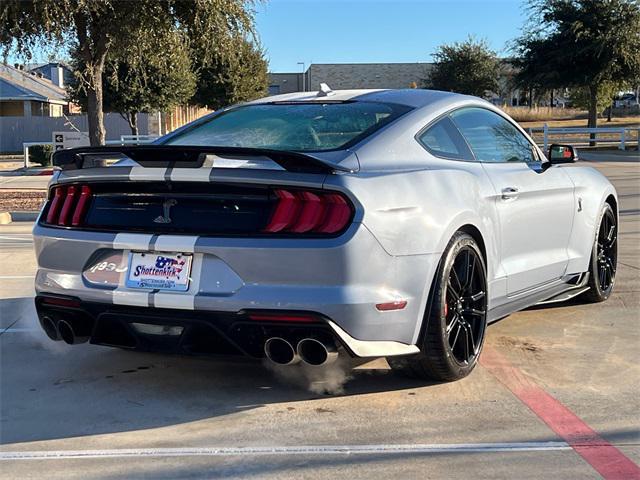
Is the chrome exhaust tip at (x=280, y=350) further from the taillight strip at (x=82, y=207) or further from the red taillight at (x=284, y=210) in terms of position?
the taillight strip at (x=82, y=207)

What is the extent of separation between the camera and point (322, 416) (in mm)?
3889

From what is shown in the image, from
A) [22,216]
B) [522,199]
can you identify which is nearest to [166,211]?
[522,199]

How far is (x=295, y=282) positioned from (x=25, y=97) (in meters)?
44.6

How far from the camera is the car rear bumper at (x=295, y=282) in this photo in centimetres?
358

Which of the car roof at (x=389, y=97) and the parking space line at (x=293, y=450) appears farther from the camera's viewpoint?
the car roof at (x=389, y=97)

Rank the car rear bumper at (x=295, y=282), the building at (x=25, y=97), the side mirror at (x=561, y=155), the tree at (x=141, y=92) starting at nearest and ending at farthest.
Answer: the car rear bumper at (x=295, y=282) → the side mirror at (x=561, y=155) → the tree at (x=141, y=92) → the building at (x=25, y=97)

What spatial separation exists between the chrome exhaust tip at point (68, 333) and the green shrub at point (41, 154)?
88.6 ft

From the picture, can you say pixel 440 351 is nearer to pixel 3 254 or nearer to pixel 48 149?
pixel 3 254

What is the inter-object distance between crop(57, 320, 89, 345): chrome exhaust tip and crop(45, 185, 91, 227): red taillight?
54cm

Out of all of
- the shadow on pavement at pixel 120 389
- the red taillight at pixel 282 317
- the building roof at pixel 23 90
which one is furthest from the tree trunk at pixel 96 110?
the building roof at pixel 23 90

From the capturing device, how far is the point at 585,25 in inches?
1297

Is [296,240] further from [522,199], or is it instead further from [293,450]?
[522,199]

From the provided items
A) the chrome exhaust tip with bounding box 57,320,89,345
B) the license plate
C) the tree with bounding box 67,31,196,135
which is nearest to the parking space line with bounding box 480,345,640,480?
the license plate

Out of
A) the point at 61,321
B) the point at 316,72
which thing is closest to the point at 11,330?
the point at 61,321
